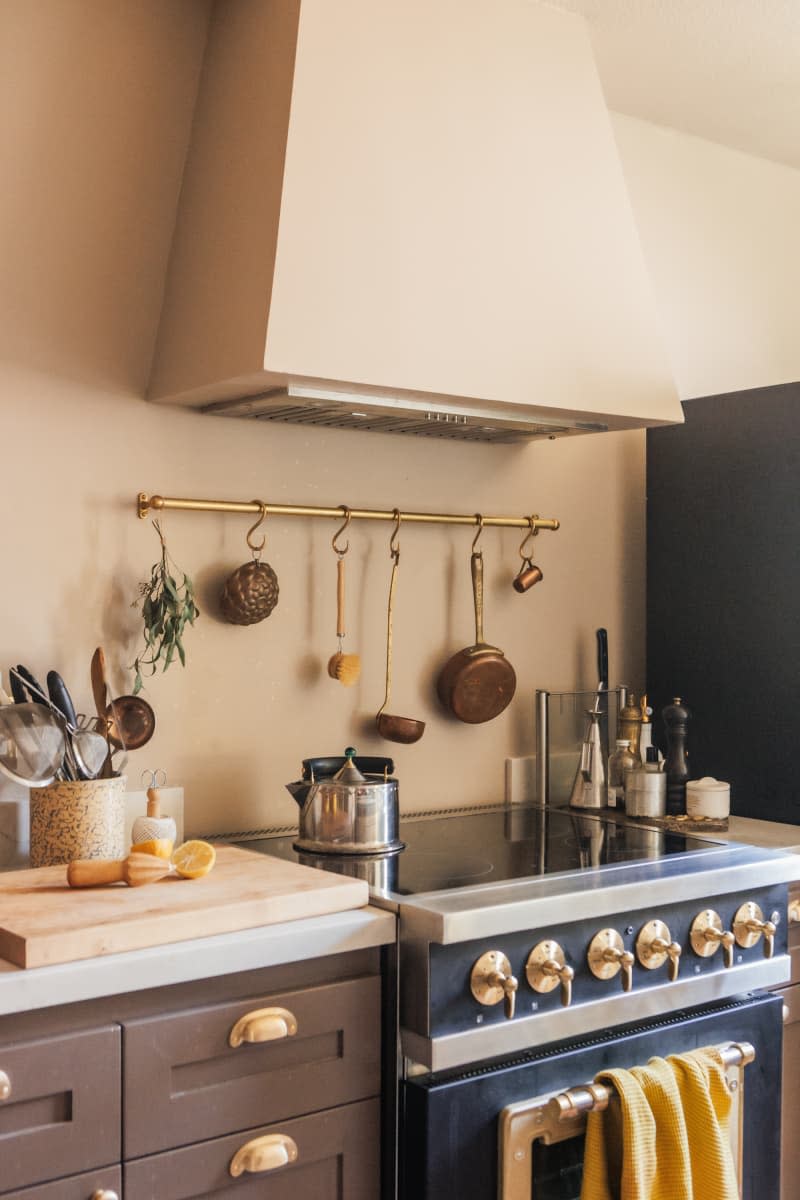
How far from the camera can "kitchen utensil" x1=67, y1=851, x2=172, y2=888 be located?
5.34 ft

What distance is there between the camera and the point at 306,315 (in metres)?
1.84

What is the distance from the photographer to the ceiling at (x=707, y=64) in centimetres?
228

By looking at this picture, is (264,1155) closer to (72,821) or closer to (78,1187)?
(78,1187)

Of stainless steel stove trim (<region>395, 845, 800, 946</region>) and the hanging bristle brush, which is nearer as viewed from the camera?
stainless steel stove trim (<region>395, 845, 800, 946</region>)

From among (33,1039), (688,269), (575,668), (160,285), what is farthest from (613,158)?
(33,1039)

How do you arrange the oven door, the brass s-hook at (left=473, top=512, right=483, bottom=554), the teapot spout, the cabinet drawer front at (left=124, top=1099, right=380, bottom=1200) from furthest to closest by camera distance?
1. the brass s-hook at (left=473, top=512, right=483, bottom=554)
2. the teapot spout
3. the oven door
4. the cabinet drawer front at (left=124, top=1099, right=380, bottom=1200)

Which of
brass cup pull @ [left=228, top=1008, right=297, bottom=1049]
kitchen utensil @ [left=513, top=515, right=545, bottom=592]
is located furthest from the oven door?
kitchen utensil @ [left=513, top=515, right=545, bottom=592]

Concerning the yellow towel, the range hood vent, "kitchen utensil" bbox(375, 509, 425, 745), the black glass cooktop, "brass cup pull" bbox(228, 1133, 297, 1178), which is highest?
the range hood vent

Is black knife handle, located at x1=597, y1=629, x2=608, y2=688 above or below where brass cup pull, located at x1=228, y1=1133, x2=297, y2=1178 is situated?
above

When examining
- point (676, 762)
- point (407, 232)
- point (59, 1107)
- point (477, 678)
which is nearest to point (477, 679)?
point (477, 678)

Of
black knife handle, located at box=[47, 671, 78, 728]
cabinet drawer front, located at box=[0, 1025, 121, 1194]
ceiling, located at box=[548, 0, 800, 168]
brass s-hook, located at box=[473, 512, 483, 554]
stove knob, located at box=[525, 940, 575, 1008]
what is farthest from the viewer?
brass s-hook, located at box=[473, 512, 483, 554]

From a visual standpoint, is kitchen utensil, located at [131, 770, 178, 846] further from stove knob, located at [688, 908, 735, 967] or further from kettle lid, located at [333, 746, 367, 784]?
stove knob, located at [688, 908, 735, 967]

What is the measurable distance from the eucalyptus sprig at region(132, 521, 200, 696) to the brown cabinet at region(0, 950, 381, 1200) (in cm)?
66

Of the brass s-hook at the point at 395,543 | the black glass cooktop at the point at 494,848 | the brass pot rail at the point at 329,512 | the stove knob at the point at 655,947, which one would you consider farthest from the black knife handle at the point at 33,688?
the stove knob at the point at 655,947
